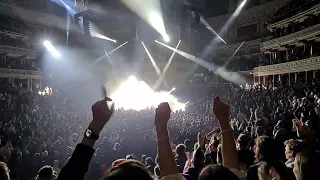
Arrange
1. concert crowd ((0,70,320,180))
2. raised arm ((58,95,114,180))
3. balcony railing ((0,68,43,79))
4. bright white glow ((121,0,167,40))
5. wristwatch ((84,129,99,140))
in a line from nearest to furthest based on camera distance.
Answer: raised arm ((58,95,114,180)) → wristwatch ((84,129,99,140)) → concert crowd ((0,70,320,180)) → balcony railing ((0,68,43,79)) → bright white glow ((121,0,167,40))

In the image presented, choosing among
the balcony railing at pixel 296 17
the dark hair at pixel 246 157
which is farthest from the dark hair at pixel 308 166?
the balcony railing at pixel 296 17

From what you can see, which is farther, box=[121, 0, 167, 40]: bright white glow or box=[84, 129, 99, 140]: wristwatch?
box=[121, 0, 167, 40]: bright white glow

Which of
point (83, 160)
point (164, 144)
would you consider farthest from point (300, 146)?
point (83, 160)

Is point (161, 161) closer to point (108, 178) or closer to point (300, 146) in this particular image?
point (108, 178)

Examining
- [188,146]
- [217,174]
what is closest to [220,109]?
[217,174]

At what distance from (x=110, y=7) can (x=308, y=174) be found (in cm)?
4842

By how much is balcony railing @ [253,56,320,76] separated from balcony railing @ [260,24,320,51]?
87.0 inches

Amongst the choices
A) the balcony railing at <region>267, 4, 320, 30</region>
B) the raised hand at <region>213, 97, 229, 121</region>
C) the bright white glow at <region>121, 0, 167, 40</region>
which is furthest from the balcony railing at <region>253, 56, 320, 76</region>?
the raised hand at <region>213, 97, 229, 121</region>

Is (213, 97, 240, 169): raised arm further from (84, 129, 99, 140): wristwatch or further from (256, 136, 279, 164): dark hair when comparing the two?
(84, 129, 99, 140): wristwatch

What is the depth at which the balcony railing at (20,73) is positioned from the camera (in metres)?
40.3

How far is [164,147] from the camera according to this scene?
Result: 338cm

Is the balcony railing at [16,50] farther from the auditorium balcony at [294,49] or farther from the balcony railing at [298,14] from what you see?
the balcony railing at [298,14]

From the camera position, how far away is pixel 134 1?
4656 centimetres

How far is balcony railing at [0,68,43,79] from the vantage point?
132ft
